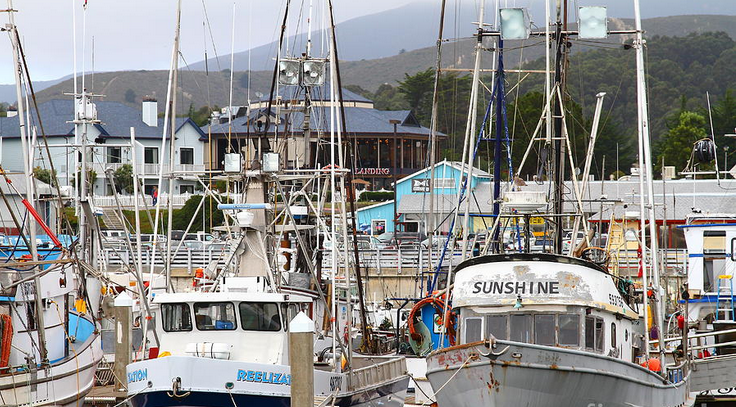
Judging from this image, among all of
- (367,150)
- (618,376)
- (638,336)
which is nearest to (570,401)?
(618,376)

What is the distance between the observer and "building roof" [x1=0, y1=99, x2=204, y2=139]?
77.7 meters

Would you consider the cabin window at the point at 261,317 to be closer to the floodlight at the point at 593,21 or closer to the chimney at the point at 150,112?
the floodlight at the point at 593,21

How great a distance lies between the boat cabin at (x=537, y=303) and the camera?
18172 mm

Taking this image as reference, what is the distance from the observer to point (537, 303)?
715 inches

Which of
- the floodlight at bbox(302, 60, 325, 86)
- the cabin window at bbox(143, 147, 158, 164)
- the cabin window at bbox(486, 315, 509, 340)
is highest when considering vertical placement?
the cabin window at bbox(143, 147, 158, 164)

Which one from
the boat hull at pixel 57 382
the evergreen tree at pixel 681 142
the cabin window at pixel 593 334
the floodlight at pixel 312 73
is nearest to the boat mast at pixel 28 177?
the boat hull at pixel 57 382

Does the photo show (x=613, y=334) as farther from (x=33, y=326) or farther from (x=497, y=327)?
(x=33, y=326)

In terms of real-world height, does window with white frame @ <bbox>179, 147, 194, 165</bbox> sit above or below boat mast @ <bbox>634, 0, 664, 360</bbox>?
above

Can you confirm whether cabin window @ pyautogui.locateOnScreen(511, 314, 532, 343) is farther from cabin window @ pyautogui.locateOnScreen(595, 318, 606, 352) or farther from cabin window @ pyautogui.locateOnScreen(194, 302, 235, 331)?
cabin window @ pyautogui.locateOnScreen(194, 302, 235, 331)

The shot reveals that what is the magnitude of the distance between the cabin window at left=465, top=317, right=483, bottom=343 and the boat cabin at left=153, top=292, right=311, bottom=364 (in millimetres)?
3169

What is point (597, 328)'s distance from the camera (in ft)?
61.0

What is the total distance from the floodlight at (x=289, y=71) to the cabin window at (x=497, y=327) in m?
7.42

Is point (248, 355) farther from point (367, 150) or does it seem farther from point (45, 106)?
point (45, 106)

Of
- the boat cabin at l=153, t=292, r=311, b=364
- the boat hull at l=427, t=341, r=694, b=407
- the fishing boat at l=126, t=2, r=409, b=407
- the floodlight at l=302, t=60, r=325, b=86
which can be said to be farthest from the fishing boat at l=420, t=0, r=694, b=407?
the floodlight at l=302, t=60, r=325, b=86
